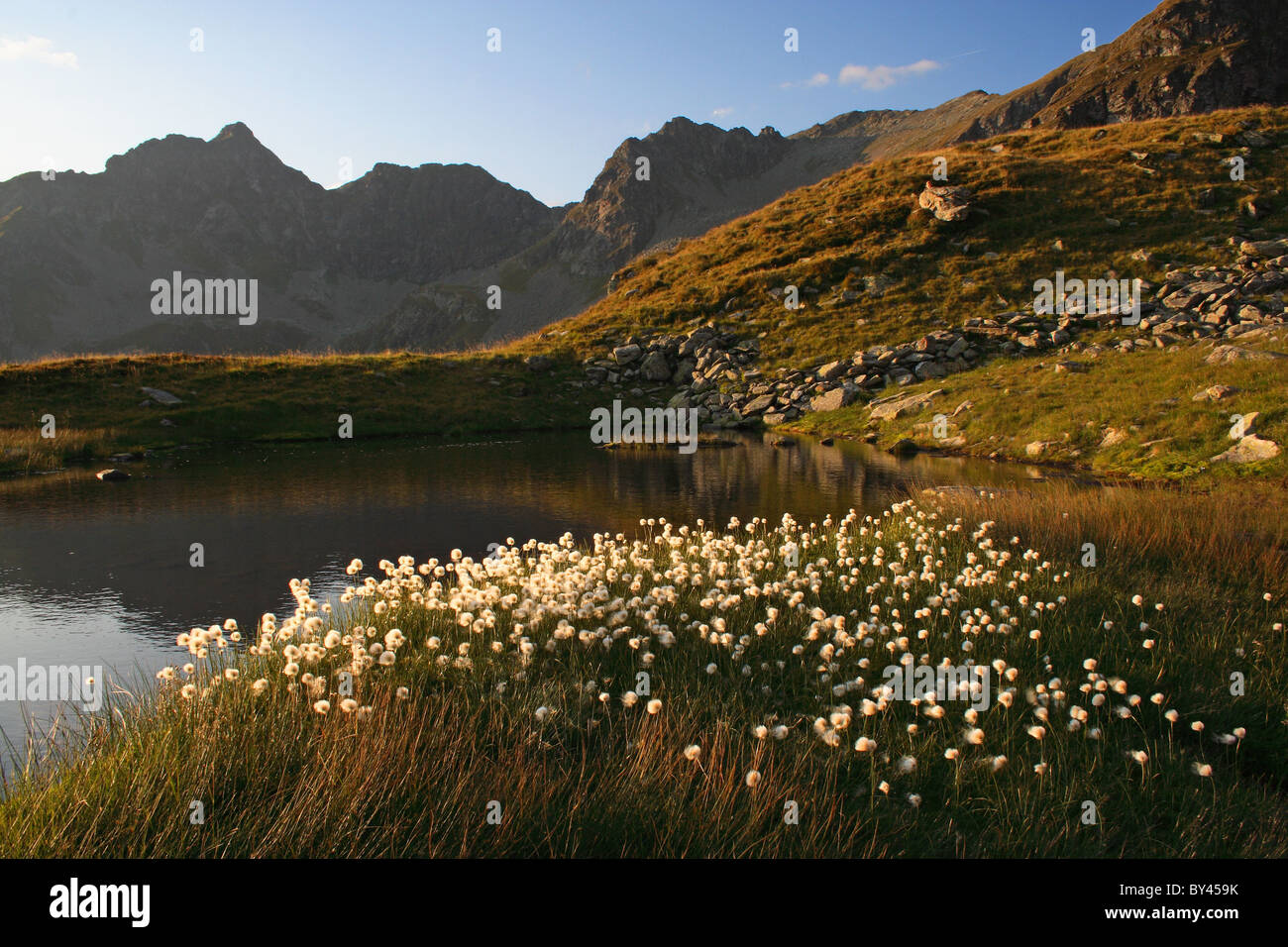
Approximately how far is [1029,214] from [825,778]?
5826 centimetres

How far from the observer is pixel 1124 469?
2070 cm

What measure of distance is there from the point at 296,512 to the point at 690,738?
53.2ft

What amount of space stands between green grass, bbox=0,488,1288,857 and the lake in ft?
10.4

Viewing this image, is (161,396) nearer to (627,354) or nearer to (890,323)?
(627,354)

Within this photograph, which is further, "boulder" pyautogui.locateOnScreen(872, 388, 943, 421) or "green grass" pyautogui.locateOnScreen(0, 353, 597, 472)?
"boulder" pyautogui.locateOnScreen(872, 388, 943, 421)

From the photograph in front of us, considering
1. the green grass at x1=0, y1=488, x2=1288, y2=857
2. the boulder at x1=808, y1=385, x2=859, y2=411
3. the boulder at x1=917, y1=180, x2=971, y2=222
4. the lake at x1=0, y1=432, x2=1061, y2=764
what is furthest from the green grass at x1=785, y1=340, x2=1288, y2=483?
the boulder at x1=917, y1=180, x2=971, y2=222

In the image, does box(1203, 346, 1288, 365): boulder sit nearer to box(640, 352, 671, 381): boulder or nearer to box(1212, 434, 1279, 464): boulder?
box(1212, 434, 1279, 464): boulder

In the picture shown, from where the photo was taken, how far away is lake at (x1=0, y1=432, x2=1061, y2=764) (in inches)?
436

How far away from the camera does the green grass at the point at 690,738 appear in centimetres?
455

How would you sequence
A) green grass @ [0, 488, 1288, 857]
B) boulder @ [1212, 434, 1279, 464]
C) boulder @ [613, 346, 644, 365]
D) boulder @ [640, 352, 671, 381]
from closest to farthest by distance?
green grass @ [0, 488, 1288, 857]
boulder @ [1212, 434, 1279, 464]
boulder @ [640, 352, 671, 381]
boulder @ [613, 346, 644, 365]
